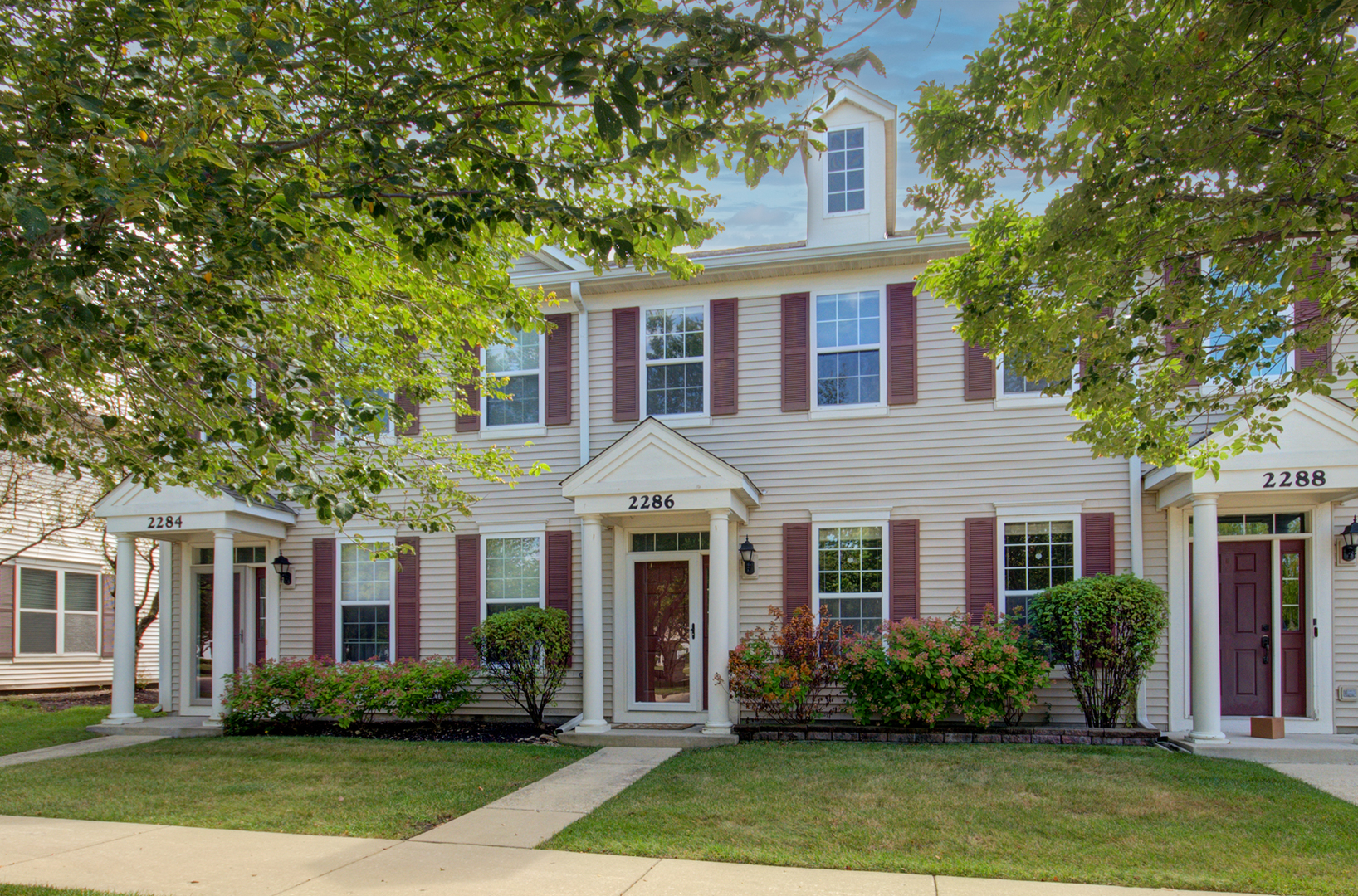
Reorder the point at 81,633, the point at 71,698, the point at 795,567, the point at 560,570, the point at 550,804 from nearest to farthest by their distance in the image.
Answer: the point at 550,804, the point at 795,567, the point at 560,570, the point at 71,698, the point at 81,633

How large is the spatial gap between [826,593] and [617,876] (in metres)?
6.03

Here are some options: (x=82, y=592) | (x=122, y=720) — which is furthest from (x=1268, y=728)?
(x=82, y=592)

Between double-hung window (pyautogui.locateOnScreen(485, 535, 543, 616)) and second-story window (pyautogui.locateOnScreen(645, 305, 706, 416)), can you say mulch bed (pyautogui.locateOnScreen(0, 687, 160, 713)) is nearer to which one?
double-hung window (pyautogui.locateOnScreen(485, 535, 543, 616))

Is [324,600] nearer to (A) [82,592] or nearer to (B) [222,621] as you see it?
(B) [222,621]

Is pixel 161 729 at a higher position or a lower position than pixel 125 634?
lower

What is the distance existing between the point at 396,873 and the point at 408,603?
693 centimetres

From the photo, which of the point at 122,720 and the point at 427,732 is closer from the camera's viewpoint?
the point at 427,732

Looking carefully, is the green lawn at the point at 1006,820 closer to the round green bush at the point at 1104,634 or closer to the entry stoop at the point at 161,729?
the round green bush at the point at 1104,634

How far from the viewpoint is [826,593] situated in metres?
10.9

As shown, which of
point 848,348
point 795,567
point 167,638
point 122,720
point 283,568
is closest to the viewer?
point 795,567

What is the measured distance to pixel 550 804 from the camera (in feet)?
23.6

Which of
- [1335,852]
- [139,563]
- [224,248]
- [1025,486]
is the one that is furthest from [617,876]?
[139,563]

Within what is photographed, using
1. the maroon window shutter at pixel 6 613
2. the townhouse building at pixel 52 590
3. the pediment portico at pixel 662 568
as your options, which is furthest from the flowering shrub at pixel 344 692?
the maroon window shutter at pixel 6 613

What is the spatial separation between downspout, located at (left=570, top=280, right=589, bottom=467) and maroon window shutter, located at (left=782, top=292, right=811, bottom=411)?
2.55 meters
